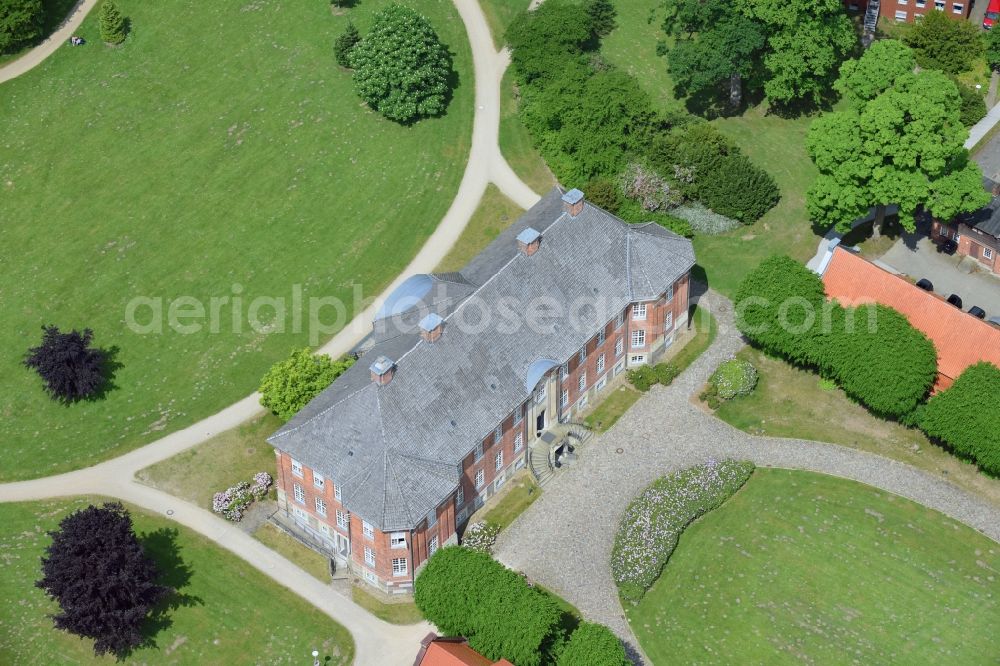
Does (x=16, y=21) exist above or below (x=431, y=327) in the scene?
below

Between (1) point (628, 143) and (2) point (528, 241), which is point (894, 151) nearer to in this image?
(1) point (628, 143)

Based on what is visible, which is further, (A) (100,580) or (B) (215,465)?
(B) (215,465)

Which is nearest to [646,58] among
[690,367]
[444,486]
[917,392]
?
[690,367]

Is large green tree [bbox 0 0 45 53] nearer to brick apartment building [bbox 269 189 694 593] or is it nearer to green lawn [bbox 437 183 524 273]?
green lawn [bbox 437 183 524 273]

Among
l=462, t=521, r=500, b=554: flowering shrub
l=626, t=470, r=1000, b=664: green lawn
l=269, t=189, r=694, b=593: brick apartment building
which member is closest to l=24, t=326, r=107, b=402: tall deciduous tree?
l=269, t=189, r=694, b=593: brick apartment building

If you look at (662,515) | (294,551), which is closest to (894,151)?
(662,515)

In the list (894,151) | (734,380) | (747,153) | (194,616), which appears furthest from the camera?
(747,153)
